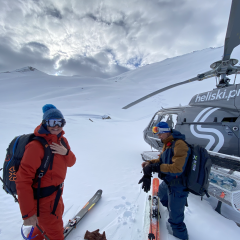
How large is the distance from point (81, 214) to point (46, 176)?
1725 mm

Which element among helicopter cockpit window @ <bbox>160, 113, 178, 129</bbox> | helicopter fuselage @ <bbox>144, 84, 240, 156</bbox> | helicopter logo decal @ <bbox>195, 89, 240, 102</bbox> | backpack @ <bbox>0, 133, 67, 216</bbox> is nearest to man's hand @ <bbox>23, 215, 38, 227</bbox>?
backpack @ <bbox>0, 133, 67, 216</bbox>

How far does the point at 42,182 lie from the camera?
1.81 meters

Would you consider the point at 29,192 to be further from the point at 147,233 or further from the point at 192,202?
the point at 192,202

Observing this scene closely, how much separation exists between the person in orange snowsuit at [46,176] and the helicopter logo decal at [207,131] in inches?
144

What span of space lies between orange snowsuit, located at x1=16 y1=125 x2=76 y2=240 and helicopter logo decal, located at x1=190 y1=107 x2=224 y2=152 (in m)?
3.61

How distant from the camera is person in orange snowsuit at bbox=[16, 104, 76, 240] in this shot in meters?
1.60

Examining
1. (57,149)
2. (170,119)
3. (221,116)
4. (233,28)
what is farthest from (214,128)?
(57,149)

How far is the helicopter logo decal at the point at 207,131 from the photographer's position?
364cm

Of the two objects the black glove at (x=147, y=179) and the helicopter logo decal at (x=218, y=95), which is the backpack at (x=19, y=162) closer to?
the black glove at (x=147, y=179)

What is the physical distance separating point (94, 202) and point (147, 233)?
4.48 feet

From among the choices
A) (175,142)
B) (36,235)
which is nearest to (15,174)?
(36,235)

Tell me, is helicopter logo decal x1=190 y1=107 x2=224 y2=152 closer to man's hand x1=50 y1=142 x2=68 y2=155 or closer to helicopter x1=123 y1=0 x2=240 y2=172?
helicopter x1=123 y1=0 x2=240 y2=172

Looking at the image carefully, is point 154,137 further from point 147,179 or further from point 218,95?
point 147,179

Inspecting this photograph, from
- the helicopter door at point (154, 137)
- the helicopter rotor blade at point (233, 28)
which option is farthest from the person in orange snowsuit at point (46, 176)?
the helicopter door at point (154, 137)
